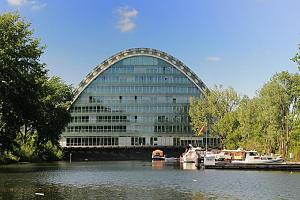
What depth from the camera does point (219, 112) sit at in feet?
465

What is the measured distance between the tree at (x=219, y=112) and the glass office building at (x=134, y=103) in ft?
119

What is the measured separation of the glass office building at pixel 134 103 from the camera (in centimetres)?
18600

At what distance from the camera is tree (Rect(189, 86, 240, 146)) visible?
136375 millimetres

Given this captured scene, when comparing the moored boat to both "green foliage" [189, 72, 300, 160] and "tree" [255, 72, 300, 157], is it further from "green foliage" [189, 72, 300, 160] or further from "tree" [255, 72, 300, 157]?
"tree" [255, 72, 300, 157]

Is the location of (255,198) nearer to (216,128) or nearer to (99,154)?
(216,128)

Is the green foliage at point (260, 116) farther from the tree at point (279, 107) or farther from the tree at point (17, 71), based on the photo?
the tree at point (17, 71)

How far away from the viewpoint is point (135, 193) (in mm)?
42562

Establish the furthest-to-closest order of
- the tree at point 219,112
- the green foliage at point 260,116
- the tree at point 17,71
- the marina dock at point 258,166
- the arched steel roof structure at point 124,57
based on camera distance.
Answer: the arched steel roof structure at point 124,57 < the tree at point 219,112 < the green foliage at point 260,116 < the marina dock at point 258,166 < the tree at point 17,71

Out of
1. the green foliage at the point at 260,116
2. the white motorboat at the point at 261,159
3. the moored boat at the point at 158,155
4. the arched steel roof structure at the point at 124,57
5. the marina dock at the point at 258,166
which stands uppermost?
the arched steel roof structure at the point at 124,57

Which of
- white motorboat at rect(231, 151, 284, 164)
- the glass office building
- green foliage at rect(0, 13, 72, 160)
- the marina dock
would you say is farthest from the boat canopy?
green foliage at rect(0, 13, 72, 160)

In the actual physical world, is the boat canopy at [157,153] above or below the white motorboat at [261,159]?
above

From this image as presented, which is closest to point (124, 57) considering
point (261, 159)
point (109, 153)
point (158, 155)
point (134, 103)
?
point (134, 103)

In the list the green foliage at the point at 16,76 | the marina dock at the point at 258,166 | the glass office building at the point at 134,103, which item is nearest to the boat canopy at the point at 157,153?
the glass office building at the point at 134,103

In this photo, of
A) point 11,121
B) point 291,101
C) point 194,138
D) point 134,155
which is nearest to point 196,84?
point 194,138
